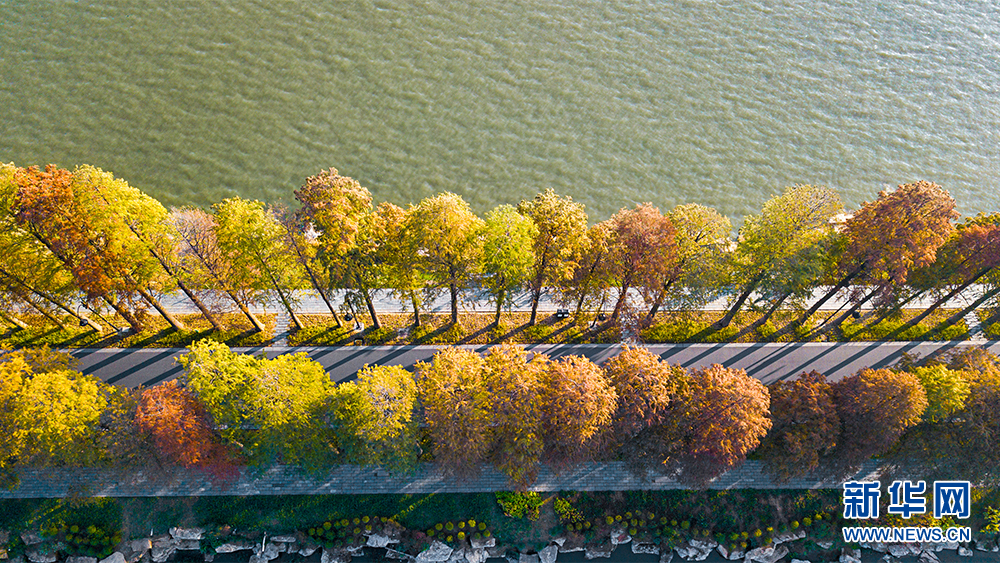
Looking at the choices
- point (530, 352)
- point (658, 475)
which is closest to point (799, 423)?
point (658, 475)

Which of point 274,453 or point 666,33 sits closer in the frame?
point 274,453

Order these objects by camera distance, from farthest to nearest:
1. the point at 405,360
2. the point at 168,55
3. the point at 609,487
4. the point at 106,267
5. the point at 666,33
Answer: the point at 666,33 → the point at 168,55 → the point at 405,360 → the point at 609,487 → the point at 106,267

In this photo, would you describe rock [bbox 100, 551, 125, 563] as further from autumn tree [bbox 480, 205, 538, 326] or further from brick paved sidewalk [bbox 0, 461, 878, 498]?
autumn tree [bbox 480, 205, 538, 326]

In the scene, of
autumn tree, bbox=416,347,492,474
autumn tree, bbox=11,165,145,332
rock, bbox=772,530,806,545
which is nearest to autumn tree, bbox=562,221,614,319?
autumn tree, bbox=416,347,492,474

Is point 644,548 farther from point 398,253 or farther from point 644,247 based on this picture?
point 398,253

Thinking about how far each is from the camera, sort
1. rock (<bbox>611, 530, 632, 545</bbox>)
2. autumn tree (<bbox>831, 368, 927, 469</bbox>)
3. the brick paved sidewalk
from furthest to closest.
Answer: rock (<bbox>611, 530, 632, 545</bbox>) → the brick paved sidewalk → autumn tree (<bbox>831, 368, 927, 469</bbox>)

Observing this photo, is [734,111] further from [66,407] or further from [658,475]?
[66,407]
